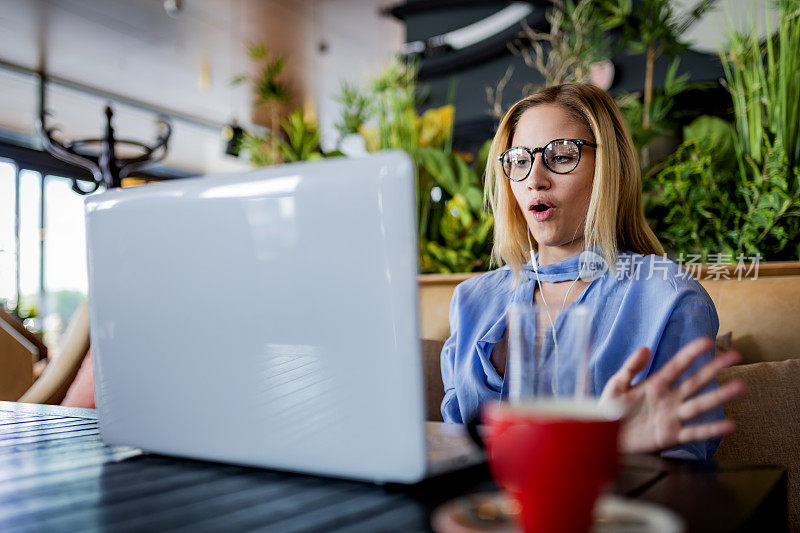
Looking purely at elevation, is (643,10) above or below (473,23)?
below

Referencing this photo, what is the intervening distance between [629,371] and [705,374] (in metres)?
0.06

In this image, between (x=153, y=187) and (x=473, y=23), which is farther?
(x=473, y=23)

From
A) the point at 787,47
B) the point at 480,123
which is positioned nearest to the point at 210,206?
the point at 787,47

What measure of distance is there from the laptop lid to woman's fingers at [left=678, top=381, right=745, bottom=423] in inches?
9.7

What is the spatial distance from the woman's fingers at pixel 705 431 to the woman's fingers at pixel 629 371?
2.7 inches

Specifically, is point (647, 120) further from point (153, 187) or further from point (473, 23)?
point (473, 23)

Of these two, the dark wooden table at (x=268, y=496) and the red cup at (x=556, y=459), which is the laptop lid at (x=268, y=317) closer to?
the dark wooden table at (x=268, y=496)

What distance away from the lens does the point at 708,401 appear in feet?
1.92

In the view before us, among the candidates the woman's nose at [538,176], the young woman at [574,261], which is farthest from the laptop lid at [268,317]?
the woman's nose at [538,176]

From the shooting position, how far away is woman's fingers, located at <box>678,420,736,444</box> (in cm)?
56

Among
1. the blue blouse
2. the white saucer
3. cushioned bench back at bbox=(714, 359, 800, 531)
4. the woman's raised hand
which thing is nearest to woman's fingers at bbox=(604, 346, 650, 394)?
the woman's raised hand

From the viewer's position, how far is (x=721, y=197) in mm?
2070

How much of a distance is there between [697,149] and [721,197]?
0.55ft

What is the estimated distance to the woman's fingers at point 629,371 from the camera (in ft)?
1.92
